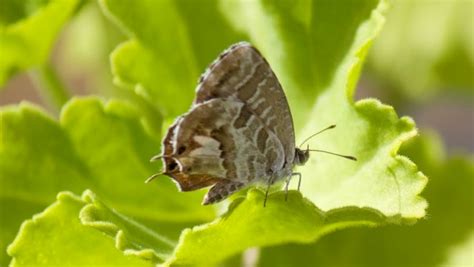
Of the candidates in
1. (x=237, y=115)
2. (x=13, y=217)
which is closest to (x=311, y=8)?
(x=237, y=115)

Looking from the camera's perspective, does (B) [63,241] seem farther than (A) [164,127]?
No

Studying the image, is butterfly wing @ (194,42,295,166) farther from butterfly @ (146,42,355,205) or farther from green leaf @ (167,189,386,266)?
green leaf @ (167,189,386,266)

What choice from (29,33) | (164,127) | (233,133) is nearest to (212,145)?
(233,133)

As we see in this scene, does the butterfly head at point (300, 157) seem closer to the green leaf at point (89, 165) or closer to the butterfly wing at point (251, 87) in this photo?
the butterfly wing at point (251, 87)

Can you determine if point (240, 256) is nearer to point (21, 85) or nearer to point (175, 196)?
point (175, 196)

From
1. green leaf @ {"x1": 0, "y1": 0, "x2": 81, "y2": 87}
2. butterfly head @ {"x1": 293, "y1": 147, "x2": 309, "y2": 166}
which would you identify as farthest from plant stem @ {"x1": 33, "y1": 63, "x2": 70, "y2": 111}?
butterfly head @ {"x1": 293, "y1": 147, "x2": 309, "y2": 166}

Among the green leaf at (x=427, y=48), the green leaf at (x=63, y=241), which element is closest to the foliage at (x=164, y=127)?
the green leaf at (x=63, y=241)

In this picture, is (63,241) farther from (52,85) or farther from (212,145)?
(52,85)
